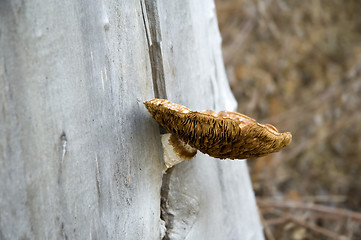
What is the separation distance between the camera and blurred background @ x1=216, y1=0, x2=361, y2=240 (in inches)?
165

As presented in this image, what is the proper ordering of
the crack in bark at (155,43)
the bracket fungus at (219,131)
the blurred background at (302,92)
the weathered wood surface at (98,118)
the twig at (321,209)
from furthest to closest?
the blurred background at (302,92)
the twig at (321,209)
the crack in bark at (155,43)
the bracket fungus at (219,131)
the weathered wood surface at (98,118)

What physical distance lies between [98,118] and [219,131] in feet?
1.25

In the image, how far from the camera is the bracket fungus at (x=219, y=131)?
1164 millimetres

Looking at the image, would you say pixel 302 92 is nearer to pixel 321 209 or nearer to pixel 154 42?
pixel 321 209

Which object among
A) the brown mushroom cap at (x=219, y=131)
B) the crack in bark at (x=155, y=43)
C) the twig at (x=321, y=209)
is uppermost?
the crack in bark at (x=155, y=43)

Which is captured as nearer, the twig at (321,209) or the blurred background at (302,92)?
the twig at (321,209)

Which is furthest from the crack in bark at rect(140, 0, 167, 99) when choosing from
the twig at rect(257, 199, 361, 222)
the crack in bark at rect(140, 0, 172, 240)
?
the twig at rect(257, 199, 361, 222)

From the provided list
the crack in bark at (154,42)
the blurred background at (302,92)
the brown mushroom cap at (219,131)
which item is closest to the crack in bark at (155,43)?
the crack in bark at (154,42)

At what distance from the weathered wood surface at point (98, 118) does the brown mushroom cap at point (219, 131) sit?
153 millimetres

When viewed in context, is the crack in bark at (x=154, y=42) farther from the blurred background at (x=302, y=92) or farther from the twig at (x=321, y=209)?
the blurred background at (x=302, y=92)

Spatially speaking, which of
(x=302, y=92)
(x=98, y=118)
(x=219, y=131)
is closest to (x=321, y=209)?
(x=302, y=92)

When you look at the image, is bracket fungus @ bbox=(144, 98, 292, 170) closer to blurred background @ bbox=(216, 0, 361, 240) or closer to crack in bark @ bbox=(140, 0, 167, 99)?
crack in bark @ bbox=(140, 0, 167, 99)

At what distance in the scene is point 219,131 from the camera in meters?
1.18

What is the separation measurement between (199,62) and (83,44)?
70 centimetres
